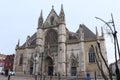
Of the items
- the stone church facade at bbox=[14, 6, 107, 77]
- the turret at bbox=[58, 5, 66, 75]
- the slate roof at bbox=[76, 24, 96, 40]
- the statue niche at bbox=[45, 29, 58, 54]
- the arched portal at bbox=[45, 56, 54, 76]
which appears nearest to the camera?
the stone church facade at bbox=[14, 6, 107, 77]

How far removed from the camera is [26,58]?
43.7 meters

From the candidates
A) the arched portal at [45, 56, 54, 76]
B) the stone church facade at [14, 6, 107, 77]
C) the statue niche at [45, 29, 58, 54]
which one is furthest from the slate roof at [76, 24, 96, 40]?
the arched portal at [45, 56, 54, 76]

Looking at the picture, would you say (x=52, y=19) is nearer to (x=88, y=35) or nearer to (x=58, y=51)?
(x=58, y=51)

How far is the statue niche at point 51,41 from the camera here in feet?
134

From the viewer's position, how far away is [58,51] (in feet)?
129

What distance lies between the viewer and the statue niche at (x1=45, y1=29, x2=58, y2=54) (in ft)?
134

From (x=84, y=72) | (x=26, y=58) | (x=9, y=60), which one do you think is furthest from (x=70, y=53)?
(x=9, y=60)

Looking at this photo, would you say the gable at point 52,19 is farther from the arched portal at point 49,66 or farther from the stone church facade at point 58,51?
the arched portal at point 49,66

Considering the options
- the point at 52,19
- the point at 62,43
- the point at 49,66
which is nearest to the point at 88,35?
the point at 62,43

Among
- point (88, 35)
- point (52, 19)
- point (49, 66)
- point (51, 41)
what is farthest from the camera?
point (52, 19)

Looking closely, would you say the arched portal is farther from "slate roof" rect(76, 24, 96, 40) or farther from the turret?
"slate roof" rect(76, 24, 96, 40)

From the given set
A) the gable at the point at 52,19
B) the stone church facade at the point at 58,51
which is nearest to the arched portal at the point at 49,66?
the stone church facade at the point at 58,51

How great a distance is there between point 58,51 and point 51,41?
4.18 meters

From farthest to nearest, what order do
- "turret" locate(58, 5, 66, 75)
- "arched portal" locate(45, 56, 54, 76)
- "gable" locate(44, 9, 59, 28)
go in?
"gable" locate(44, 9, 59, 28) → "arched portal" locate(45, 56, 54, 76) → "turret" locate(58, 5, 66, 75)
